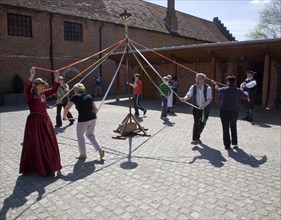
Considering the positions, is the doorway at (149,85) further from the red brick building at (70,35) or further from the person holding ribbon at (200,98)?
the person holding ribbon at (200,98)

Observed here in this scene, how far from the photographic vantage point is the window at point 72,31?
20266 millimetres

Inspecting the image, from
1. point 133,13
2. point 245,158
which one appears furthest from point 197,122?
point 133,13

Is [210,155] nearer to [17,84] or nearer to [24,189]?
[24,189]

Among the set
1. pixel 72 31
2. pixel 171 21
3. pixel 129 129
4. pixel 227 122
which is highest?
pixel 171 21

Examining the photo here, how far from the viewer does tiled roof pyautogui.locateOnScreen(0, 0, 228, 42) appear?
19.6m

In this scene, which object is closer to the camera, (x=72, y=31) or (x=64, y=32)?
(x=64, y=32)

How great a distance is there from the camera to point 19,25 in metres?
17.9

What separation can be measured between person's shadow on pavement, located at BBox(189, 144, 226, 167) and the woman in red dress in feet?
9.34

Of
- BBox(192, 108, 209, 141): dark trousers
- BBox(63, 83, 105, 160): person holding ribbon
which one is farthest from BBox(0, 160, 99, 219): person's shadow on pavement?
BBox(192, 108, 209, 141): dark trousers

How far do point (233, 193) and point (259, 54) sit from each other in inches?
408

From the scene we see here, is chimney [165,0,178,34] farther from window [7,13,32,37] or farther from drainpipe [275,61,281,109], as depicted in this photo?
drainpipe [275,61,281,109]

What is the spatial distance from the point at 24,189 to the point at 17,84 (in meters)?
14.6

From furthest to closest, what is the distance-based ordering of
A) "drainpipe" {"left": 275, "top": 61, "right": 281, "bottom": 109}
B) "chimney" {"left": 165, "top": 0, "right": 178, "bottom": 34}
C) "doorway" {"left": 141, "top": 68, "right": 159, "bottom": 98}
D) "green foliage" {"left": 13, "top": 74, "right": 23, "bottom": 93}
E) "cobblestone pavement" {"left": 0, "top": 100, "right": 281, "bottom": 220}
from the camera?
"chimney" {"left": 165, "top": 0, "right": 178, "bottom": 34}
"doorway" {"left": 141, "top": 68, "right": 159, "bottom": 98}
"green foliage" {"left": 13, "top": 74, "right": 23, "bottom": 93}
"drainpipe" {"left": 275, "top": 61, "right": 281, "bottom": 109}
"cobblestone pavement" {"left": 0, "top": 100, "right": 281, "bottom": 220}

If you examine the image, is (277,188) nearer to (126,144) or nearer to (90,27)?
(126,144)
